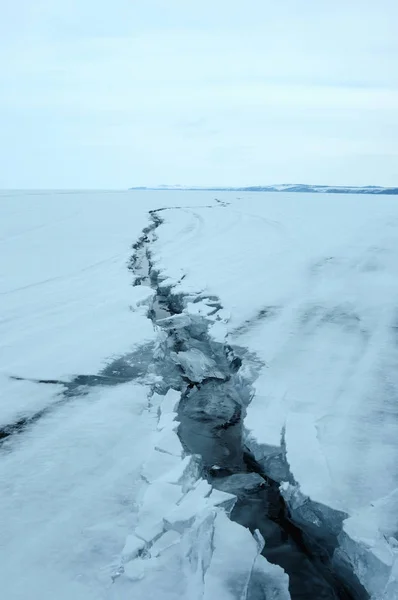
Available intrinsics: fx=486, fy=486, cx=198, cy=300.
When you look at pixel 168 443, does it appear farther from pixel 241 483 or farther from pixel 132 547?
pixel 132 547

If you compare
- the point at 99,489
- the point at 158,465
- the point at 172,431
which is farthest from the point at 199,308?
the point at 99,489

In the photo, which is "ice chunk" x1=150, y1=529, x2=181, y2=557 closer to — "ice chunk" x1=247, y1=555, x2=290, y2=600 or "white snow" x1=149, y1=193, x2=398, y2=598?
"ice chunk" x1=247, y1=555, x2=290, y2=600

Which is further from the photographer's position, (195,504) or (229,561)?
(195,504)

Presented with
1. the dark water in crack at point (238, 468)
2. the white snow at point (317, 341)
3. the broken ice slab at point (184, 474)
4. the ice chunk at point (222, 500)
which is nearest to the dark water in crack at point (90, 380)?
the dark water in crack at point (238, 468)

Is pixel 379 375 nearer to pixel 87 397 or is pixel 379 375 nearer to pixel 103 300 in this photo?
pixel 87 397

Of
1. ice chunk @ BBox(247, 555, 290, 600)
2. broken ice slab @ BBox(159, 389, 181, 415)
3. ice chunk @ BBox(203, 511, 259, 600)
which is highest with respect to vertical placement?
broken ice slab @ BBox(159, 389, 181, 415)

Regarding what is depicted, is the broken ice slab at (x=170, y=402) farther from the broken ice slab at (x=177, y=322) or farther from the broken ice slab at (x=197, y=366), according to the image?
the broken ice slab at (x=177, y=322)

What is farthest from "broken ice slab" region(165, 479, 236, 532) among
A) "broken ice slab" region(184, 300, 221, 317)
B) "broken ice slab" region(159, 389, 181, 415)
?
"broken ice slab" region(184, 300, 221, 317)
